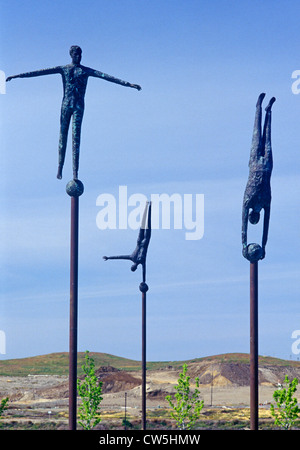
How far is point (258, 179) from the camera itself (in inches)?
631

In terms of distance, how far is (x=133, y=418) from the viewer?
152 feet

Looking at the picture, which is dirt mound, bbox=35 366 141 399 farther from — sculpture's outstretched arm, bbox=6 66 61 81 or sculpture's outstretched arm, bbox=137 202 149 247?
sculpture's outstretched arm, bbox=6 66 61 81

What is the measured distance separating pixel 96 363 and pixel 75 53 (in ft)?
320

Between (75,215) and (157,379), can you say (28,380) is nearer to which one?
(157,379)

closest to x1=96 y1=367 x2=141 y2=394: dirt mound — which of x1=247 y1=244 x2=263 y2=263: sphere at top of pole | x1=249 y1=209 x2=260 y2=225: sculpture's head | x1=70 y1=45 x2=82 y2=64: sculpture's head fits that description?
x1=249 y1=209 x2=260 y2=225: sculpture's head

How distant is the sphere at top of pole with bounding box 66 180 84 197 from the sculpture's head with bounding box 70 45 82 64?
8.54 feet

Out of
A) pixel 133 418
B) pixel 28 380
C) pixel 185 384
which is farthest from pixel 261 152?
pixel 28 380

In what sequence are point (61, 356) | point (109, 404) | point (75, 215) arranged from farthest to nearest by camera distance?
point (61, 356) < point (109, 404) < point (75, 215)

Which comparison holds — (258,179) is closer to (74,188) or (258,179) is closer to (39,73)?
(74,188)

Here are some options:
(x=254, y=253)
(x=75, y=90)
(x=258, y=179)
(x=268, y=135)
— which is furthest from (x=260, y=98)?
(x=75, y=90)

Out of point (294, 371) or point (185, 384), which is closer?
point (185, 384)

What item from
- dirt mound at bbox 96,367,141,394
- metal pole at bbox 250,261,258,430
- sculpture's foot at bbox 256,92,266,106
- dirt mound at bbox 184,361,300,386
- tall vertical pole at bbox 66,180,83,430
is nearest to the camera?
tall vertical pole at bbox 66,180,83,430

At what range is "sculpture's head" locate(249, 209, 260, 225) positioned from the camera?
1625 centimetres
